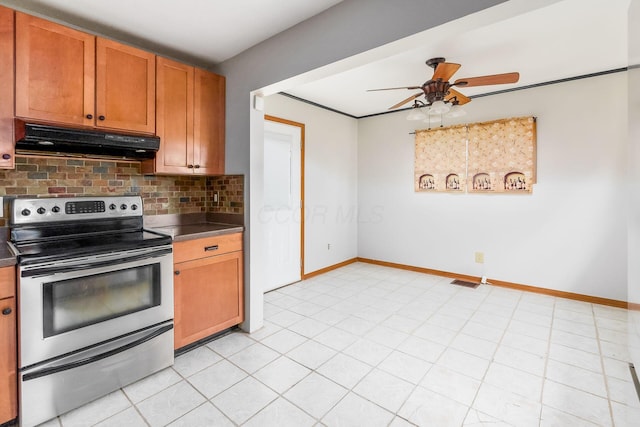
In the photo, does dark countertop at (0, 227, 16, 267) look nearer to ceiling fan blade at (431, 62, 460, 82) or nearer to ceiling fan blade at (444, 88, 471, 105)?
ceiling fan blade at (431, 62, 460, 82)

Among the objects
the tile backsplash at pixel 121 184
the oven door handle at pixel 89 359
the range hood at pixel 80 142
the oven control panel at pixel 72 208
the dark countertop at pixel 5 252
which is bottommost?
the oven door handle at pixel 89 359

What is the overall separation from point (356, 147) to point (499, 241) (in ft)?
8.29

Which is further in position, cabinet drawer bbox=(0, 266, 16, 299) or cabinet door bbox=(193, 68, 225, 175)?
cabinet door bbox=(193, 68, 225, 175)

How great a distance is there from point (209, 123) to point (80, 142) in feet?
3.24

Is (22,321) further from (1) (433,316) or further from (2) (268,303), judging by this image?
(1) (433,316)

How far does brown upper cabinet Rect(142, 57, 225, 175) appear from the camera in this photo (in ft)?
7.75

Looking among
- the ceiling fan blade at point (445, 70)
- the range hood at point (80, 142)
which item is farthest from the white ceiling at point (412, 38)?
the range hood at point (80, 142)

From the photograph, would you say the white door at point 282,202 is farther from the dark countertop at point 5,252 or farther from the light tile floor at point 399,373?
the dark countertop at point 5,252

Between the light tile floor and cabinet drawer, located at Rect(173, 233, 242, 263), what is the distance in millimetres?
734

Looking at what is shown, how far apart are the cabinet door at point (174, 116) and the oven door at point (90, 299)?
29.9 inches

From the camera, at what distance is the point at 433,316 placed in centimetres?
302

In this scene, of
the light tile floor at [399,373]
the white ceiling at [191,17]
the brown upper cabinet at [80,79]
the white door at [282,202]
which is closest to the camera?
the light tile floor at [399,373]

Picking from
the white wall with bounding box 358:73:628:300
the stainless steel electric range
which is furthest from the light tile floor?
the white wall with bounding box 358:73:628:300

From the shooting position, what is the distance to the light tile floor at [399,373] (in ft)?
5.54
